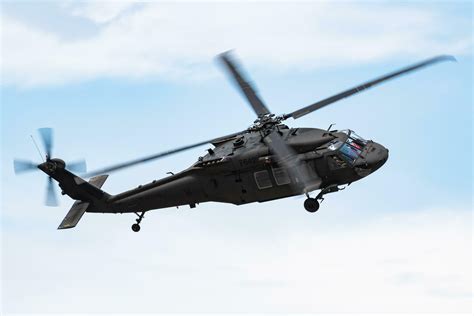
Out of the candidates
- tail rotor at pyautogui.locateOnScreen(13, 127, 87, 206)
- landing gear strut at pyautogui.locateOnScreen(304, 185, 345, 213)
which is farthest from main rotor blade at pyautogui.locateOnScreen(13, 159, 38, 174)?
landing gear strut at pyautogui.locateOnScreen(304, 185, 345, 213)

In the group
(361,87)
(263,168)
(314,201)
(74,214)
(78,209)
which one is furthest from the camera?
(78,209)

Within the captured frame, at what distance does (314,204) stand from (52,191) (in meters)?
12.6

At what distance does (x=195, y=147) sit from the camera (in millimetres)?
31625

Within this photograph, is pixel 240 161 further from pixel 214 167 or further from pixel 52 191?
pixel 52 191

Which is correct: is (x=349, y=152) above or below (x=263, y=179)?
above

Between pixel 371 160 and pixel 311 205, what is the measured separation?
322 centimetres

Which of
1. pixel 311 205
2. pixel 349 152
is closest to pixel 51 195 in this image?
pixel 311 205

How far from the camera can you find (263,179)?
1245 inches

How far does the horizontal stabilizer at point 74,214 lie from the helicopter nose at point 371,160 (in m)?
13.6

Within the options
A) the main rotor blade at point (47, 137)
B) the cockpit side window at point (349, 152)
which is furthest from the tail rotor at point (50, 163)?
the cockpit side window at point (349, 152)

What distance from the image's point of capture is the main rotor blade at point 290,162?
3034 centimetres

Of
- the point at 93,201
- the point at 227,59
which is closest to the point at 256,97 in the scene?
the point at 227,59

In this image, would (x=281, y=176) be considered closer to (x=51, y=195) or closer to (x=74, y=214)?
(x=74, y=214)

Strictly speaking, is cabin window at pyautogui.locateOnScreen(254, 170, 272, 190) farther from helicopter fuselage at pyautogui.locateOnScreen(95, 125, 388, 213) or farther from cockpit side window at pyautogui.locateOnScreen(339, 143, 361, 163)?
cockpit side window at pyautogui.locateOnScreen(339, 143, 361, 163)
